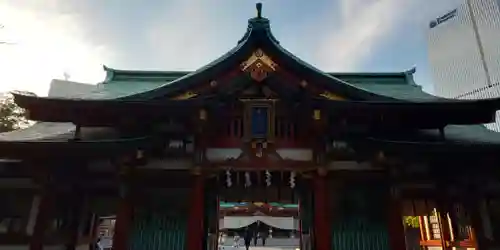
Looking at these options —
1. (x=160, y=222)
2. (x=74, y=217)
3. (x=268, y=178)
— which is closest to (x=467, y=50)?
(x=268, y=178)

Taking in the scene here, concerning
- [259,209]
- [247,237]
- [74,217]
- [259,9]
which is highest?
[259,9]

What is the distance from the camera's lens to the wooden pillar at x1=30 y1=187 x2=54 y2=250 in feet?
27.6

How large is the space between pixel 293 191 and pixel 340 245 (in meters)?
2.27

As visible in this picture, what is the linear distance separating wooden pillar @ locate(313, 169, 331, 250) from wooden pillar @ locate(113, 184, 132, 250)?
481 cm

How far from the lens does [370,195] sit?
29.7ft

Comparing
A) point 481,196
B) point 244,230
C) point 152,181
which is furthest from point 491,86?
point 152,181

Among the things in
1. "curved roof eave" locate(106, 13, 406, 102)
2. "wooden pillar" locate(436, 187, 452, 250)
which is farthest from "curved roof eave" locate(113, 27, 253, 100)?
"wooden pillar" locate(436, 187, 452, 250)

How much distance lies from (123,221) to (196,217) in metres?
1.86

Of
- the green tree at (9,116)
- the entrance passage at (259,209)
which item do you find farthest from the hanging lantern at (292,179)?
the green tree at (9,116)

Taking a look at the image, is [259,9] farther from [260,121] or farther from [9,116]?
[9,116]

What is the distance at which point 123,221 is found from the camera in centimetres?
836

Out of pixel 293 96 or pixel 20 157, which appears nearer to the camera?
pixel 20 157

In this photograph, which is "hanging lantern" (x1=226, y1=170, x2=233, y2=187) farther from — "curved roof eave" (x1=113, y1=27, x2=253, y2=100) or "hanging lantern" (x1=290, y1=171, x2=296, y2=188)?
"curved roof eave" (x1=113, y1=27, x2=253, y2=100)

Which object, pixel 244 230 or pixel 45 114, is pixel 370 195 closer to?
pixel 45 114
